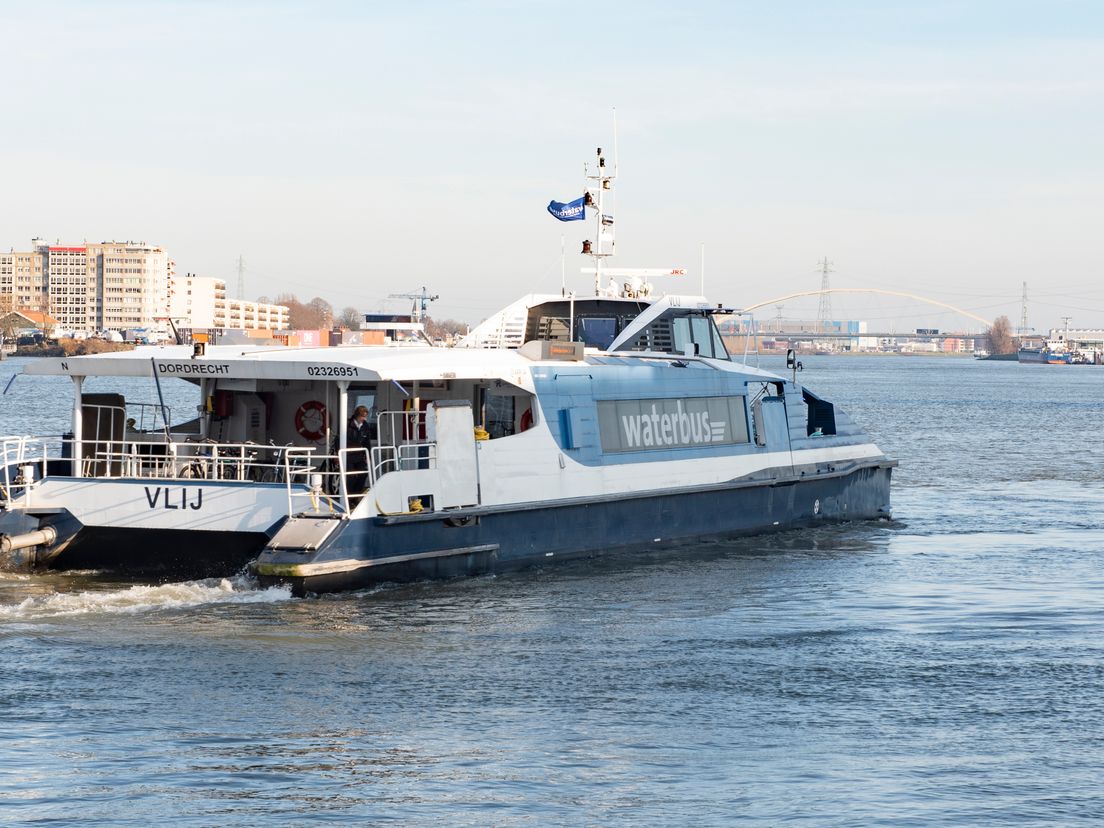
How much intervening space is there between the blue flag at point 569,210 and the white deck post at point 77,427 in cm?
859

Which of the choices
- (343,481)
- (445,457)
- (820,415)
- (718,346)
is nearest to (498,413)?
(445,457)

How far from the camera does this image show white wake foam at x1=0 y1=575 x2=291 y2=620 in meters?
15.8

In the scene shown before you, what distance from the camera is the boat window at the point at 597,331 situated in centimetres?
2317

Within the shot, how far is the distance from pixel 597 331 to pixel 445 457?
5887mm

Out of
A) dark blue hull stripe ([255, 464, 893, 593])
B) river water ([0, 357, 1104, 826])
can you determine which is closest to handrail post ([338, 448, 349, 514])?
dark blue hull stripe ([255, 464, 893, 593])

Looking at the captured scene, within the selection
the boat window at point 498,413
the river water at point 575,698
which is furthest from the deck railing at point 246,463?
the river water at point 575,698


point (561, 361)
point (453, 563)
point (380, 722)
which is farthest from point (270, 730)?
point (561, 361)

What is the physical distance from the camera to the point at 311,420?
65.8 ft

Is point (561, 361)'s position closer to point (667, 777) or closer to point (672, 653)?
point (672, 653)

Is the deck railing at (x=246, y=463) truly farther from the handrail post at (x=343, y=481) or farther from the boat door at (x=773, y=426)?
the boat door at (x=773, y=426)

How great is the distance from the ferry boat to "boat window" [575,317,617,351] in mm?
35

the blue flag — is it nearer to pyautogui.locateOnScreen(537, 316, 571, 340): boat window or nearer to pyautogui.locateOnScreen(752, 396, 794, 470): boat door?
pyautogui.locateOnScreen(537, 316, 571, 340): boat window

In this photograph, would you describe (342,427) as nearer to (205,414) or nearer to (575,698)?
(205,414)

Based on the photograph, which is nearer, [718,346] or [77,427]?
[77,427]
